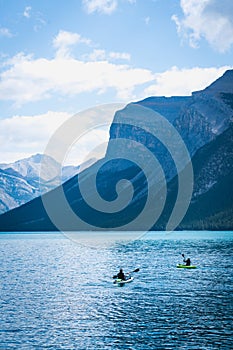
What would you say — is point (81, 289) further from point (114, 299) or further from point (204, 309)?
point (204, 309)

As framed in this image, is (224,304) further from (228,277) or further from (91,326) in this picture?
(228,277)

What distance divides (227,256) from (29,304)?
70.9 m

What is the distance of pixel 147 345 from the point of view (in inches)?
1596

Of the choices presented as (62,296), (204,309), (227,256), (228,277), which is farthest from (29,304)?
(227,256)

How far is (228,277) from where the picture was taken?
81.7m

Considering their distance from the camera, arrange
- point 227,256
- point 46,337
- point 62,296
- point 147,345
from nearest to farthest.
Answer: point 147,345 → point 46,337 → point 62,296 → point 227,256

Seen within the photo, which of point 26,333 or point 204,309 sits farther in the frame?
point 204,309

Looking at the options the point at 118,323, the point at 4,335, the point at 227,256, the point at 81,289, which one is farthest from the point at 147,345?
the point at 227,256

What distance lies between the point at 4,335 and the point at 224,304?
25501mm

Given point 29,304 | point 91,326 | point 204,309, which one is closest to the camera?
point 91,326

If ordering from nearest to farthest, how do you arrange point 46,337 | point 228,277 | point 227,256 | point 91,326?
point 46,337 < point 91,326 < point 228,277 < point 227,256

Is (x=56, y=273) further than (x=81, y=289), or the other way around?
(x=56, y=273)

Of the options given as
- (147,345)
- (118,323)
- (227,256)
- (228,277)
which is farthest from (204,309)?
(227,256)

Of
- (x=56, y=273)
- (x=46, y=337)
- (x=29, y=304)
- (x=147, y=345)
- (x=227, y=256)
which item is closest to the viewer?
(x=147, y=345)
